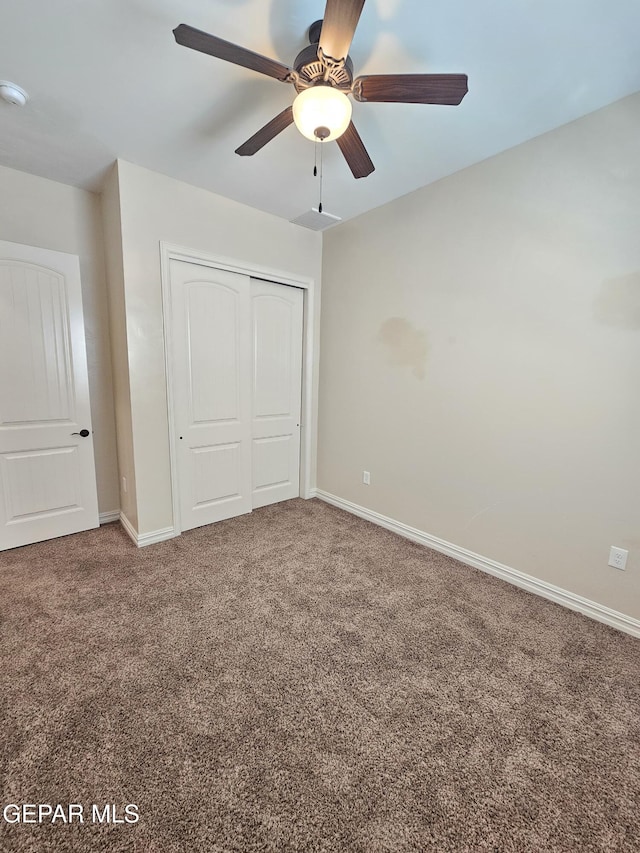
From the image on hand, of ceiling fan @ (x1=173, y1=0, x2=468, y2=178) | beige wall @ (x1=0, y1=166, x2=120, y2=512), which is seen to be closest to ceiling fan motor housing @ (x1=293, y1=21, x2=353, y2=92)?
ceiling fan @ (x1=173, y1=0, x2=468, y2=178)

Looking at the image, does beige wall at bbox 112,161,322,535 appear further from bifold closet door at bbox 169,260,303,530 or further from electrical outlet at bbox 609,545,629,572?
electrical outlet at bbox 609,545,629,572

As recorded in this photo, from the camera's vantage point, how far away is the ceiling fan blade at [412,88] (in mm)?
1307

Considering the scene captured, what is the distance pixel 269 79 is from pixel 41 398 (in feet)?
8.49

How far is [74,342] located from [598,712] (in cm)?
389

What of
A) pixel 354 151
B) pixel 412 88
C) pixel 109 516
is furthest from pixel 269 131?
pixel 109 516

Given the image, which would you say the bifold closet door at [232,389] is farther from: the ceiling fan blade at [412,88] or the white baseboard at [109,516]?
the ceiling fan blade at [412,88]

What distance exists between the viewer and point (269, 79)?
1680 millimetres

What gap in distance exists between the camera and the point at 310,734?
1.37m

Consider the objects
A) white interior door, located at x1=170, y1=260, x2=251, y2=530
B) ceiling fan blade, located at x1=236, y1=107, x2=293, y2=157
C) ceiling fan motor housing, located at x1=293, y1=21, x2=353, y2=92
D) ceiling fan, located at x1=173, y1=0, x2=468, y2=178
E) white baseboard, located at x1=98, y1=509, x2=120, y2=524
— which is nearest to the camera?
ceiling fan, located at x1=173, y1=0, x2=468, y2=178

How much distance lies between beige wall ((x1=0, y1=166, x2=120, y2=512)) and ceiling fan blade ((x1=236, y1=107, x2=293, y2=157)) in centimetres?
182

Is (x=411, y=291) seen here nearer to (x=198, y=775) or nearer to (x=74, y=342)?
(x=74, y=342)

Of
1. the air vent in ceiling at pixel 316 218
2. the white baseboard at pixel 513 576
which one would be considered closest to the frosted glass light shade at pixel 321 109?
the air vent in ceiling at pixel 316 218

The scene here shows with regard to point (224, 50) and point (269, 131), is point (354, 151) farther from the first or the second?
point (224, 50)

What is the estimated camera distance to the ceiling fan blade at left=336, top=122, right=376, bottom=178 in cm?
164
